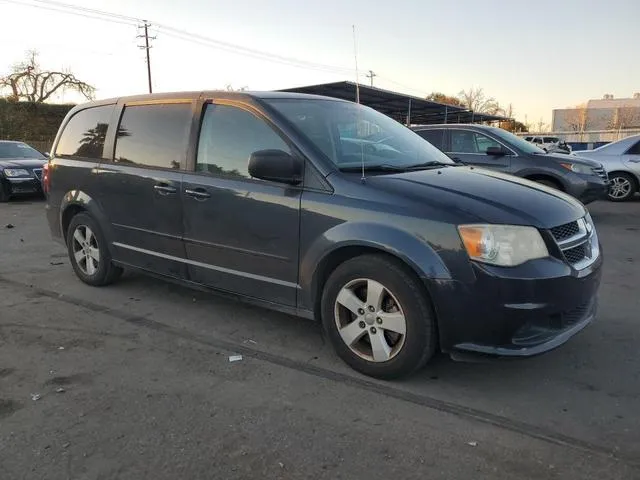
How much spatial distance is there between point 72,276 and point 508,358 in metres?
4.77

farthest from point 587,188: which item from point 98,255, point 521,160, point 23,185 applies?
point 23,185

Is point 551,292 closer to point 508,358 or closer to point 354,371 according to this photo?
point 508,358

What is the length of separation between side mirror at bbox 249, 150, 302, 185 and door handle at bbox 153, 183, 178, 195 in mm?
1035

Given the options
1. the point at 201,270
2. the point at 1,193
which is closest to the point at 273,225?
the point at 201,270

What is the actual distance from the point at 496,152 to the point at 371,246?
6.32 meters

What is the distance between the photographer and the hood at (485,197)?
3.15 meters

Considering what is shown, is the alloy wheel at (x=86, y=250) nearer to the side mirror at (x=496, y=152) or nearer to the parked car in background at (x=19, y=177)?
the side mirror at (x=496, y=152)

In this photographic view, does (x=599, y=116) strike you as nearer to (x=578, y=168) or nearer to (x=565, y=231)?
(x=578, y=168)

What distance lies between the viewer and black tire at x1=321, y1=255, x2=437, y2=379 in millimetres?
3197

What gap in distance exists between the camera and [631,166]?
12.0 metres

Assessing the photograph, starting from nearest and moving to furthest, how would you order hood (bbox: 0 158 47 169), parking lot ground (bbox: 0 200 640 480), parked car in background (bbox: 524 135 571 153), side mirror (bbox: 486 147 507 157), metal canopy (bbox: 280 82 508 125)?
parking lot ground (bbox: 0 200 640 480)
side mirror (bbox: 486 147 507 157)
parked car in background (bbox: 524 135 571 153)
hood (bbox: 0 158 47 169)
metal canopy (bbox: 280 82 508 125)

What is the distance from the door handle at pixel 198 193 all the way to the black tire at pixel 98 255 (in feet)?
4.71

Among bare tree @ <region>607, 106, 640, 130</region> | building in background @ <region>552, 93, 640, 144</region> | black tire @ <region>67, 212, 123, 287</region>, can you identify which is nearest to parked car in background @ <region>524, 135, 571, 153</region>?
black tire @ <region>67, 212, 123, 287</region>

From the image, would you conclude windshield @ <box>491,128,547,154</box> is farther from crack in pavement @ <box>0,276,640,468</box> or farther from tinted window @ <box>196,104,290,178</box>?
crack in pavement @ <box>0,276,640,468</box>
